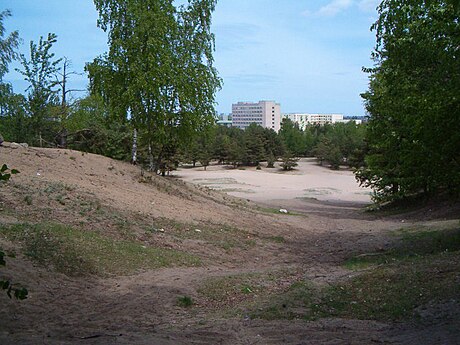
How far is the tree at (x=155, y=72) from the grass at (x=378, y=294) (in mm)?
12970

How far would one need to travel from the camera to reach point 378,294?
863cm

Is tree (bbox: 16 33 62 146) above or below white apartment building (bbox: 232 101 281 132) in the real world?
below

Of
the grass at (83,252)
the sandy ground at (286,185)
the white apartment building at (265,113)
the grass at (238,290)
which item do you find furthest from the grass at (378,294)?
the white apartment building at (265,113)

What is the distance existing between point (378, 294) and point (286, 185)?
50.7 m

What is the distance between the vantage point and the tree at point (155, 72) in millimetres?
20781

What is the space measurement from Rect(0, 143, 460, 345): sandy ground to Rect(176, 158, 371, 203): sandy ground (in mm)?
17385

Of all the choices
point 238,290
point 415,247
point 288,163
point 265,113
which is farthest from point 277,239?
point 265,113

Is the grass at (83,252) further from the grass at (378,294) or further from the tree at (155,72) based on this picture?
the tree at (155,72)

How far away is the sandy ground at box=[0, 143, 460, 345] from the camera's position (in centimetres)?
660

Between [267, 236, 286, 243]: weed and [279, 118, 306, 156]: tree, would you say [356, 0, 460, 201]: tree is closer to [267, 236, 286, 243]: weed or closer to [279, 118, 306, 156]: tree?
[267, 236, 286, 243]: weed

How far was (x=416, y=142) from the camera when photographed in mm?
14664

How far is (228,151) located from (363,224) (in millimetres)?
66526

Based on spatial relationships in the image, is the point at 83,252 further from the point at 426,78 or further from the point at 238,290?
the point at 426,78

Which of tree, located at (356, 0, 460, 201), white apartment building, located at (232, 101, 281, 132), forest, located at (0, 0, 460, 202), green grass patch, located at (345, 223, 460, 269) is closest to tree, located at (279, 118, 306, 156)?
forest, located at (0, 0, 460, 202)
